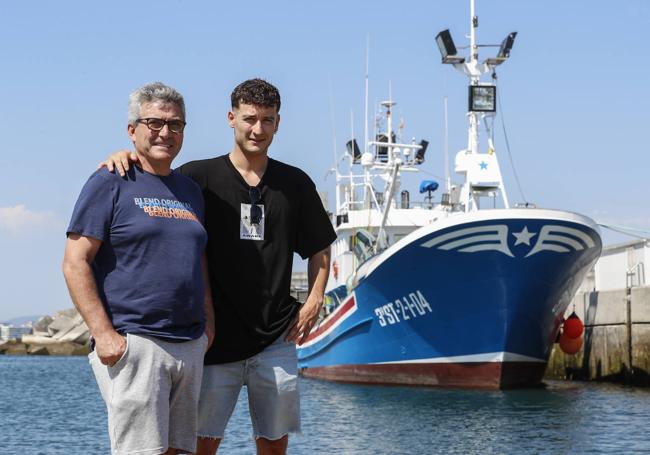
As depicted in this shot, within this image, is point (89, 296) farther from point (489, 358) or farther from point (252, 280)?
point (489, 358)

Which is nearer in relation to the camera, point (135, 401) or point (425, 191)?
point (135, 401)

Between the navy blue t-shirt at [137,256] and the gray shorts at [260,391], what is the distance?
52cm

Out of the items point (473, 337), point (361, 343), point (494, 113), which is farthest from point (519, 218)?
point (361, 343)

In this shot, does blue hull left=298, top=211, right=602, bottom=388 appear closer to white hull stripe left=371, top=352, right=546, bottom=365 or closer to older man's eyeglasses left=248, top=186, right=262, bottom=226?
white hull stripe left=371, top=352, right=546, bottom=365

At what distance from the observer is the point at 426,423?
39.9ft

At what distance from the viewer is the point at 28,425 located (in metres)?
14.2

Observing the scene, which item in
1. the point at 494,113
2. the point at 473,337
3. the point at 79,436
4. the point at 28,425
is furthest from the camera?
the point at 494,113

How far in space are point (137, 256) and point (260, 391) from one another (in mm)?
896

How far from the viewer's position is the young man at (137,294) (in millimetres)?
3531

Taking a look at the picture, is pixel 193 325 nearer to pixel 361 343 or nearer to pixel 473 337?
pixel 473 337

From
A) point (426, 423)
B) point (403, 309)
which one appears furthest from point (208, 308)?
point (403, 309)

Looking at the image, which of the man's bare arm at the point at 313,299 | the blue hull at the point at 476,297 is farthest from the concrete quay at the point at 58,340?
the man's bare arm at the point at 313,299

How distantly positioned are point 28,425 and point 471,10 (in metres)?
10.4

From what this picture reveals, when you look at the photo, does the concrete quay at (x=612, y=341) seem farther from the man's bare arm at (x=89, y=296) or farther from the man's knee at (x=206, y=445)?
A: the man's bare arm at (x=89, y=296)
